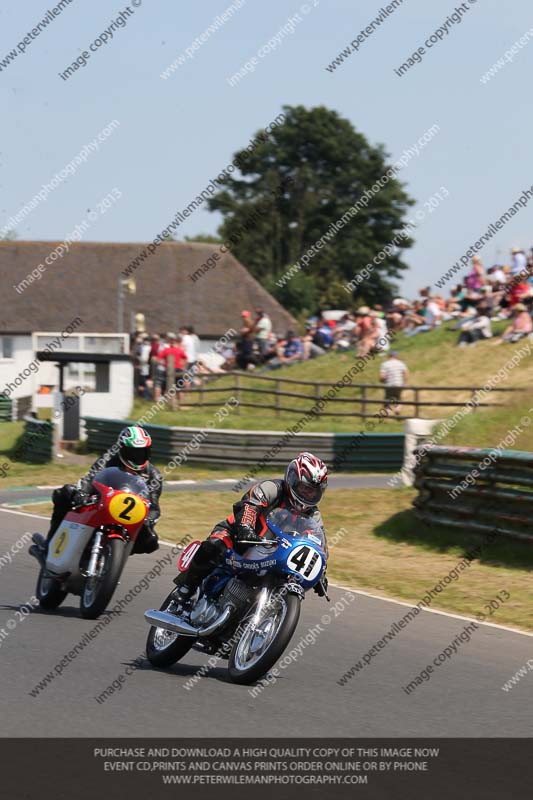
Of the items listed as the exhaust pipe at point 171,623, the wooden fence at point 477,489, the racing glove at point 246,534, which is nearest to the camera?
the racing glove at point 246,534

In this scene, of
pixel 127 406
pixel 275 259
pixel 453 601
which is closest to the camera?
pixel 453 601

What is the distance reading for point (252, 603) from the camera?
288 inches

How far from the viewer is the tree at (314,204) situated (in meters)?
74.5

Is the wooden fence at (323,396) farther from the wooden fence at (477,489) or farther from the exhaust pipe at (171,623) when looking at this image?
the exhaust pipe at (171,623)

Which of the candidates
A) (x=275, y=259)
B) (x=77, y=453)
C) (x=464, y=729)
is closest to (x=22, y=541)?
(x=464, y=729)

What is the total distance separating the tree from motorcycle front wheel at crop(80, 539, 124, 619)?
6470 cm

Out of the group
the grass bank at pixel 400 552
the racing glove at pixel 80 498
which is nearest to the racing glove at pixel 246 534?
the racing glove at pixel 80 498

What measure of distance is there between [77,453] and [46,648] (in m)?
16.6

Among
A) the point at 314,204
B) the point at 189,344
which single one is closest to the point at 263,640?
the point at 189,344

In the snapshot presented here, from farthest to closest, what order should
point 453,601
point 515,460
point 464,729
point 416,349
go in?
point 416,349 < point 515,460 < point 453,601 < point 464,729

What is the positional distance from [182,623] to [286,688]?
745mm

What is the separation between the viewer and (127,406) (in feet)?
87.4

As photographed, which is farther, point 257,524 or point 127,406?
point 127,406

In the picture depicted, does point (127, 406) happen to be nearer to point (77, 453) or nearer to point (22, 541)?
point (77, 453)
